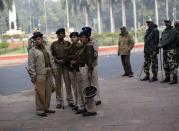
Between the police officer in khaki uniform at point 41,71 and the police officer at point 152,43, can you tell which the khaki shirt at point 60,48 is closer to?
the police officer in khaki uniform at point 41,71

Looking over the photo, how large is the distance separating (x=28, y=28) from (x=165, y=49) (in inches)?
4395

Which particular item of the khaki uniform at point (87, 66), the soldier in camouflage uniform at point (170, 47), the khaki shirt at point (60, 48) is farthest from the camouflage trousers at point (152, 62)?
the khaki uniform at point (87, 66)

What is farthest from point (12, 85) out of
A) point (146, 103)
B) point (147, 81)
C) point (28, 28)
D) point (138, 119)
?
point (28, 28)

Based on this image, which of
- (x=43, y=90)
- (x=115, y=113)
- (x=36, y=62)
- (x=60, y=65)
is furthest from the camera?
(x=60, y=65)

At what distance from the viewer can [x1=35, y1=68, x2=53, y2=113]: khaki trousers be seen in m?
8.52

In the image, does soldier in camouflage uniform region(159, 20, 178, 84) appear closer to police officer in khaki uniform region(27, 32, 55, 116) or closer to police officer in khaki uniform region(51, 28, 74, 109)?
police officer in khaki uniform region(51, 28, 74, 109)

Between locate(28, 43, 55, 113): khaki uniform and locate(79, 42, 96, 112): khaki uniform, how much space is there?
73cm

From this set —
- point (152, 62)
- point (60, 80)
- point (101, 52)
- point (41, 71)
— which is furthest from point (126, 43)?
point (101, 52)

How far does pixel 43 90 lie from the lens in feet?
28.2

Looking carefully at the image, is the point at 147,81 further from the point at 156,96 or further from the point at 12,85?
the point at 12,85

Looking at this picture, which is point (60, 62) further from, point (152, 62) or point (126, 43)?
point (126, 43)

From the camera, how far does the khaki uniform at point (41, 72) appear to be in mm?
8414

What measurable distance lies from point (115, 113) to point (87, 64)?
1092 mm

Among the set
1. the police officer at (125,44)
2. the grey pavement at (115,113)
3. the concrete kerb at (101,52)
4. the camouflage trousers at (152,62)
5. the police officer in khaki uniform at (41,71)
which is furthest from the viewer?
the concrete kerb at (101,52)
